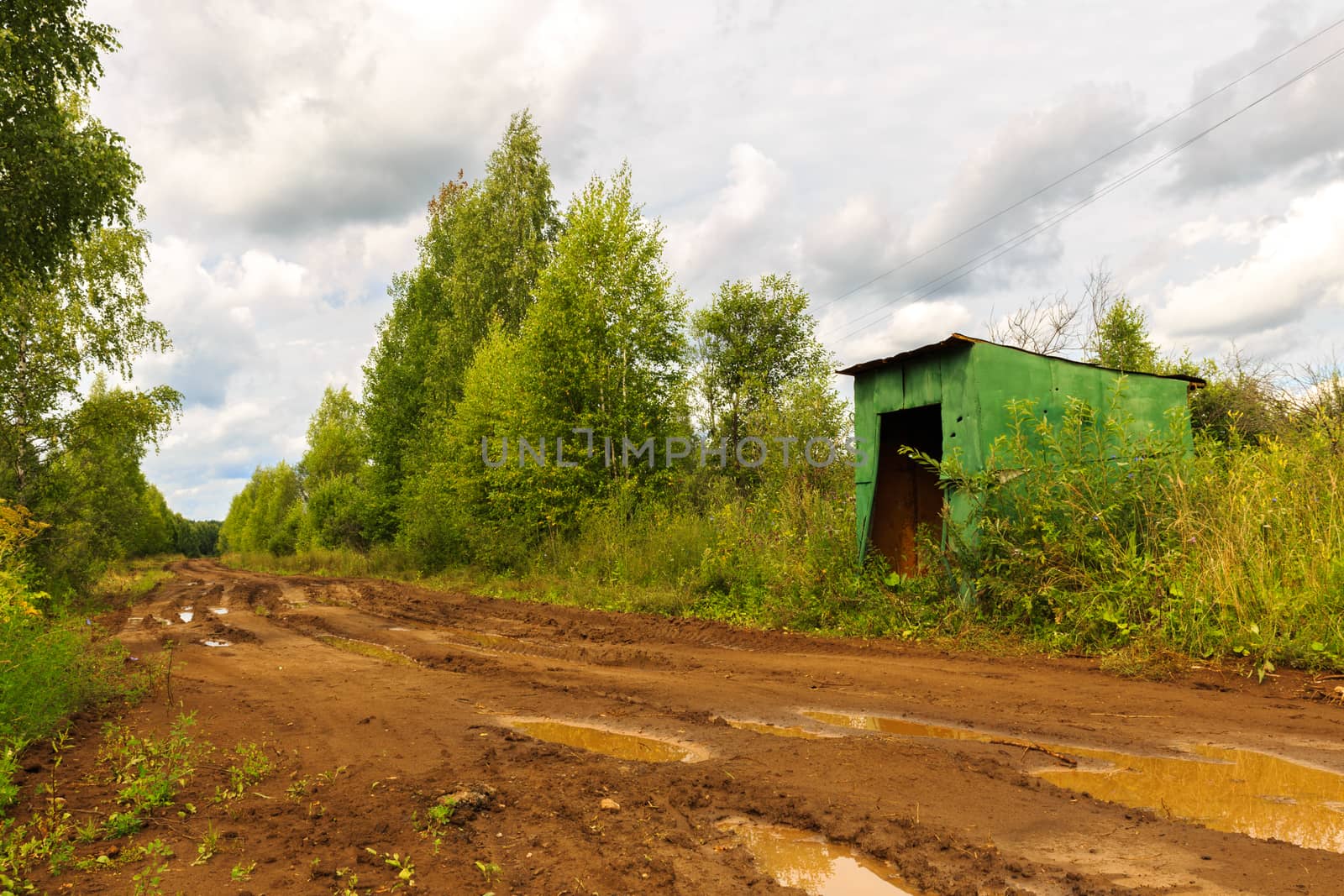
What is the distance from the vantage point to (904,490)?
39.5 feet

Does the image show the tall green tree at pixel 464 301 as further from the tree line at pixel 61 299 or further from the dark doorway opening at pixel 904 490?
the dark doorway opening at pixel 904 490

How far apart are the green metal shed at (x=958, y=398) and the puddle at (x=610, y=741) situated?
5.65 m

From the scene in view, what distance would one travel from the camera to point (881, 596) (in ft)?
32.3

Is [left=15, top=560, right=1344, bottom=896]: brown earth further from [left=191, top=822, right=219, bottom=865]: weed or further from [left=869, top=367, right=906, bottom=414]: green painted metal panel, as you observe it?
[left=869, top=367, right=906, bottom=414]: green painted metal panel

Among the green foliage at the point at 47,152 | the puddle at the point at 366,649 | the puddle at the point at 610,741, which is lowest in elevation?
the puddle at the point at 366,649

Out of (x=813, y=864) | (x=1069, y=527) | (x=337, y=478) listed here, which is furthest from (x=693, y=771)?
(x=337, y=478)

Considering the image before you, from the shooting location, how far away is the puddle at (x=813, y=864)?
3133mm

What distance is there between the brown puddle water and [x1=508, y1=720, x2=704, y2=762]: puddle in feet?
6.70

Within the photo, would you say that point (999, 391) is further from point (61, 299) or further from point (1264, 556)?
point (61, 299)

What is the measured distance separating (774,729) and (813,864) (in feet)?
7.23

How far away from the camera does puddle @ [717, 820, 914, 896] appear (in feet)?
10.3

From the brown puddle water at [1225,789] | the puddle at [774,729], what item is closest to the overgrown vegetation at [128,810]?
the puddle at [774,729]

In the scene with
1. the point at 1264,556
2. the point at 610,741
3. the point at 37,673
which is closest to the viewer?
the point at 610,741

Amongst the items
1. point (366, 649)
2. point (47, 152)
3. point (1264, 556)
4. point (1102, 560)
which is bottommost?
point (366, 649)
